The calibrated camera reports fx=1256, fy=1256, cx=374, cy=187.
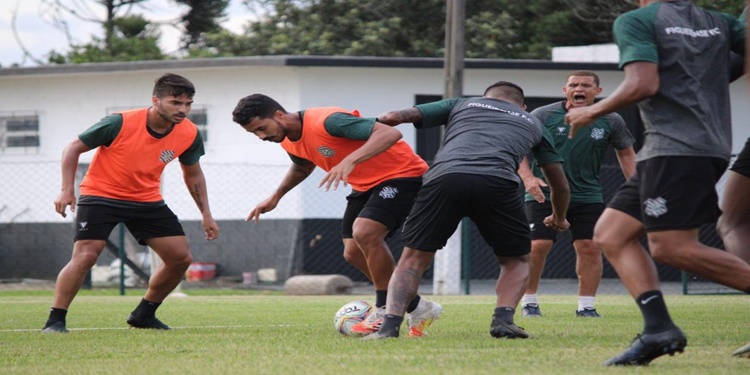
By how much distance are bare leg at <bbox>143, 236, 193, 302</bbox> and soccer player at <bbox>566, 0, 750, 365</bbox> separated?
4.22 m

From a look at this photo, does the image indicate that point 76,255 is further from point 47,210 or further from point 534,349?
point 47,210

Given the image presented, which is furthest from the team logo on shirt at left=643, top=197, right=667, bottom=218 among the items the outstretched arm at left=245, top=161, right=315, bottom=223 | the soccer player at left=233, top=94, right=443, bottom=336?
the outstretched arm at left=245, top=161, right=315, bottom=223

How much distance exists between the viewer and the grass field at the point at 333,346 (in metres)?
6.29

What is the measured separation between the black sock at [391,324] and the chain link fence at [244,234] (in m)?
13.1

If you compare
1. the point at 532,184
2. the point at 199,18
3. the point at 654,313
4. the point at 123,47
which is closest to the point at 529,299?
the point at 532,184

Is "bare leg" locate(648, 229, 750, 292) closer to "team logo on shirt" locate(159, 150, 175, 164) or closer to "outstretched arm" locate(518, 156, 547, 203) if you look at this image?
"outstretched arm" locate(518, 156, 547, 203)

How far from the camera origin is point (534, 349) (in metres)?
7.14

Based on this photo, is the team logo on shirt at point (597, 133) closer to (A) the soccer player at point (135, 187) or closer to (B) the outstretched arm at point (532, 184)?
(B) the outstretched arm at point (532, 184)

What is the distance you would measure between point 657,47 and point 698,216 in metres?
0.86

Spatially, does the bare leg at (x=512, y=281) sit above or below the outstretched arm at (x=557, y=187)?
below

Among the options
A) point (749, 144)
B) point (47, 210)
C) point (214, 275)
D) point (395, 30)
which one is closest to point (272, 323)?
point (749, 144)

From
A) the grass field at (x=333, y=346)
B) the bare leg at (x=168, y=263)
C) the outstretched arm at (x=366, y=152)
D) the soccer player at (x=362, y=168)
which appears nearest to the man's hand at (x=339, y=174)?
the outstretched arm at (x=366, y=152)

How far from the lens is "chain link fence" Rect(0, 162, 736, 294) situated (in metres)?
21.7

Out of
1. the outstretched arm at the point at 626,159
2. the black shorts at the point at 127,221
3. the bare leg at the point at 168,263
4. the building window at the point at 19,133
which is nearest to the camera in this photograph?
the black shorts at the point at 127,221
